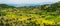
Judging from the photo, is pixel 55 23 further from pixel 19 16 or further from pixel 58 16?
pixel 19 16

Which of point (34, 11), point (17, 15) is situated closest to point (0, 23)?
point (17, 15)

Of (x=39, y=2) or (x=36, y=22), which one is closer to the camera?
(x=36, y=22)

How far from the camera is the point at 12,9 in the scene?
4219 mm

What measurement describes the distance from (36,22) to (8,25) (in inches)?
27.3

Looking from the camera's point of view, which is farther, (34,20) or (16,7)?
(16,7)

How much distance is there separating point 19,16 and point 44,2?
2.95ft

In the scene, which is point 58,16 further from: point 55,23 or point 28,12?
point 28,12

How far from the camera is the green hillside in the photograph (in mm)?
3627

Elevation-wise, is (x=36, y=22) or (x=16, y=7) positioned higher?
(x=16, y=7)

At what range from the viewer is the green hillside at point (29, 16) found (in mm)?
3627

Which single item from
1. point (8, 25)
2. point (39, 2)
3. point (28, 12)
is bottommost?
point (8, 25)

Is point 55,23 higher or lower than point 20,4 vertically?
lower

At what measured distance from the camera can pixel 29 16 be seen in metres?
3.81

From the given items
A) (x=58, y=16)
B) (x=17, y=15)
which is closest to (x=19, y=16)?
(x=17, y=15)
